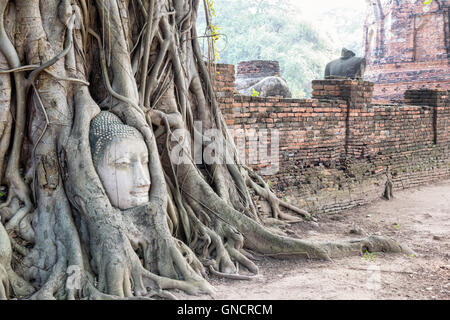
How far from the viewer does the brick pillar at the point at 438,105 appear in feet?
34.0

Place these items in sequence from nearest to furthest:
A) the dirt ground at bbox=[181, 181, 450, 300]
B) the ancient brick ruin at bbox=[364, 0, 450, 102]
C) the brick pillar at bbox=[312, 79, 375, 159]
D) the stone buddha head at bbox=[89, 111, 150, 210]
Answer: the dirt ground at bbox=[181, 181, 450, 300] → the stone buddha head at bbox=[89, 111, 150, 210] → the brick pillar at bbox=[312, 79, 375, 159] → the ancient brick ruin at bbox=[364, 0, 450, 102]

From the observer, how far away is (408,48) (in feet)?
60.8

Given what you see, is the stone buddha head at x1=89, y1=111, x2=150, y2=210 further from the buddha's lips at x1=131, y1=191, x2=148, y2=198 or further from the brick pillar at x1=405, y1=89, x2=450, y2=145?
the brick pillar at x1=405, y1=89, x2=450, y2=145

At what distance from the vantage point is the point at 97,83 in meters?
4.77

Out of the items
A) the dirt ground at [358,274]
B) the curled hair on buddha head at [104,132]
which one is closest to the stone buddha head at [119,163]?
the curled hair on buddha head at [104,132]

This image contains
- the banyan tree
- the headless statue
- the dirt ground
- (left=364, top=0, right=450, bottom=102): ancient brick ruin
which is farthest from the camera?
(left=364, top=0, right=450, bottom=102): ancient brick ruin

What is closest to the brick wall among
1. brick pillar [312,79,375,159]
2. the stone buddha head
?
brick pillar [312,79,375,159]

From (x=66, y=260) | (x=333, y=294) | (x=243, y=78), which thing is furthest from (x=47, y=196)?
(x=243, y=78)

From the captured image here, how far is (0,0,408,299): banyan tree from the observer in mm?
3723

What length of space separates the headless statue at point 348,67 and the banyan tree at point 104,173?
9.11m

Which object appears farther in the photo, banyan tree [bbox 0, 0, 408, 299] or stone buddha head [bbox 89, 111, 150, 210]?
stone buddha head [bbox 89, 111, 150, 210]

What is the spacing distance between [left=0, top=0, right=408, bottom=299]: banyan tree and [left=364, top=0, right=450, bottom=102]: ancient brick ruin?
14.4 meters

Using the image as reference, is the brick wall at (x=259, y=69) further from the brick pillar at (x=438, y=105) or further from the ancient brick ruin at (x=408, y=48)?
the brick pillar at (x=438, y=105)

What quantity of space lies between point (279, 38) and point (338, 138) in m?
26.0
